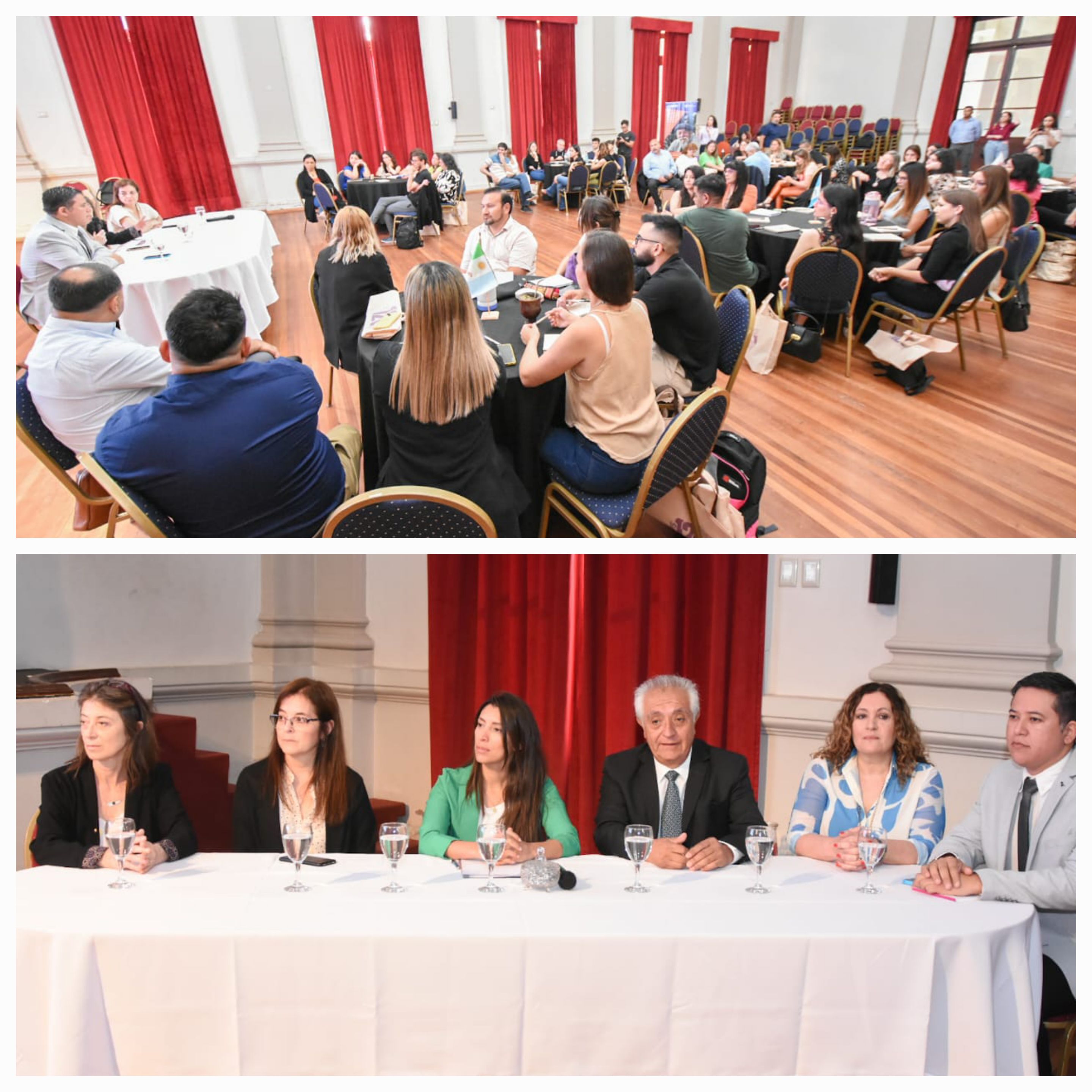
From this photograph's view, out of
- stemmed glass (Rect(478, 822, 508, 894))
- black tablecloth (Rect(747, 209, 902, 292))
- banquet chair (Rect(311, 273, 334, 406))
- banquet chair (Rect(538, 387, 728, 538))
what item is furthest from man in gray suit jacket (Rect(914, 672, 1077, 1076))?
black tablecloth (Rect(747, 209, 902, 292))

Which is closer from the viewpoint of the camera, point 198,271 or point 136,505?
point 136,505

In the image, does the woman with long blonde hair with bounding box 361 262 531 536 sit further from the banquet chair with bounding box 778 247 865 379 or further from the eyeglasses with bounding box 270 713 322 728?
the banquet chair with bounding box 778 247 865 379

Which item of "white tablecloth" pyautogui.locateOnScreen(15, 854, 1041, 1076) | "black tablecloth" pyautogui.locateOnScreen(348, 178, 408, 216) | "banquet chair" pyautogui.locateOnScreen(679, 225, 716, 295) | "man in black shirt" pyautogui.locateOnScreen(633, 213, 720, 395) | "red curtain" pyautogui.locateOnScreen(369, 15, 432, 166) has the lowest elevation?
"white tablecloth" pyautogui.locateOnScreen(15, 854, 1041, 1076)

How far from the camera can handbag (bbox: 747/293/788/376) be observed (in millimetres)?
4562

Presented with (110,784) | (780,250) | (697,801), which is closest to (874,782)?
(697,801)

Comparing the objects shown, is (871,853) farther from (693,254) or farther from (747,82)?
(747,82)

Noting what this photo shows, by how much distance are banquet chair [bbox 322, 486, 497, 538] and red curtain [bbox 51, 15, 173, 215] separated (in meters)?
6.55

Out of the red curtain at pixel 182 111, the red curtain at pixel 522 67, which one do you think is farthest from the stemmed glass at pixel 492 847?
the red curtain at pixel 522 67

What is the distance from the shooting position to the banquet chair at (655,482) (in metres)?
2.23

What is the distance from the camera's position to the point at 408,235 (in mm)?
7727

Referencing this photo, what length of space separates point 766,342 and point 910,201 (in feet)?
8.19

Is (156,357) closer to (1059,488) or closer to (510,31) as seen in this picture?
(1059,488)

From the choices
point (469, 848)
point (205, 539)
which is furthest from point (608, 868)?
point (205, 539)

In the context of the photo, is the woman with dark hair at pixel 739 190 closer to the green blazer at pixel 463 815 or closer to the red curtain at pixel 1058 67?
the green blazer at pixel 463 815
